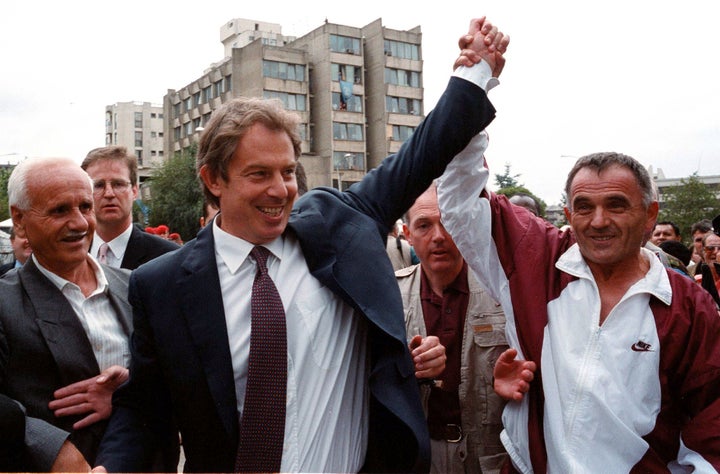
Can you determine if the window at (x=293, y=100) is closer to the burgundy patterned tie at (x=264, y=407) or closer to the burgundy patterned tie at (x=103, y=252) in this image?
the burgundy patterned tie at (x=103, y=252)

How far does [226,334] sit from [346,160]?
2122 inches

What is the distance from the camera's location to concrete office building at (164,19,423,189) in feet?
182

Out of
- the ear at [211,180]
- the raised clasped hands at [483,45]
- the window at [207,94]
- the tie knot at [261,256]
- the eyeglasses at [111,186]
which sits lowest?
the tie knot at [261,256]

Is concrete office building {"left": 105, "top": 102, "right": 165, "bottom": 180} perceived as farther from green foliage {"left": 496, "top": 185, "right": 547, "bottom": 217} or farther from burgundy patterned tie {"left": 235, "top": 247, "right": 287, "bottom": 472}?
burgundy patterned tie {"left": 235, "top": 247, "right": 287, "bottom": 472}

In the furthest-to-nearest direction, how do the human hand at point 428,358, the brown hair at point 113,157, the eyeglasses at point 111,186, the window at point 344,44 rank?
the window at point 344,44, the brown hair at point 113,157, the eyeglasses at point 111,186, the human hand at point 428,358

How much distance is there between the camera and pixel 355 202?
262cm

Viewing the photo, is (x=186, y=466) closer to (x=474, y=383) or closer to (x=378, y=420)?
(x=378, y=420)

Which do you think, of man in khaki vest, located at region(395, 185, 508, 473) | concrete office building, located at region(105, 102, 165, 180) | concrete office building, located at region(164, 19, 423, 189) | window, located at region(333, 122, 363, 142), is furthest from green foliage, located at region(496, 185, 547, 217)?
concrete office building, located at region(105, 102, 165, 180)

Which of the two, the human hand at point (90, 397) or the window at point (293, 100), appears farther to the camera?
the window at point (293, 100)

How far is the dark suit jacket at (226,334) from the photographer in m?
2.32

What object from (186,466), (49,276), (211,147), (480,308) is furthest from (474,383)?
(49,276)

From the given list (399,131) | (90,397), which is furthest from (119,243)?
(399,131)

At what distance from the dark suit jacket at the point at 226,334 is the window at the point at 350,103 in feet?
180

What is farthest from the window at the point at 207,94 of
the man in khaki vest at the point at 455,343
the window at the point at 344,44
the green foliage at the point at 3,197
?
the man in khaki vest at the point at 455,343
